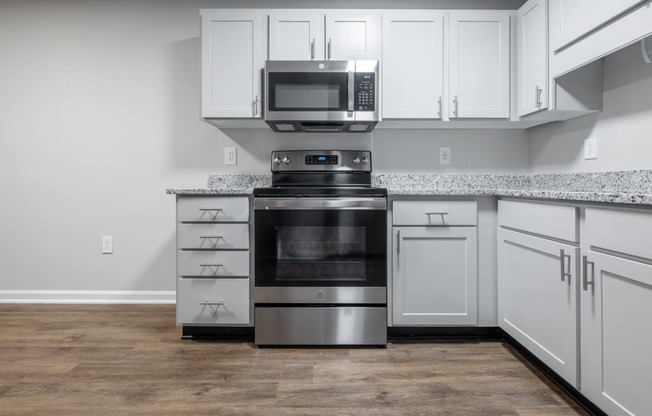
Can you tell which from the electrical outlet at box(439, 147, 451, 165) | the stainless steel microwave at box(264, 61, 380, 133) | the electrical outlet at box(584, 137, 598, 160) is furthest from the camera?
the electrical outlet at box(439, 147, 451, 165)

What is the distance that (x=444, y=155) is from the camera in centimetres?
294

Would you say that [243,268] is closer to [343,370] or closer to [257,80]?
[343,370]

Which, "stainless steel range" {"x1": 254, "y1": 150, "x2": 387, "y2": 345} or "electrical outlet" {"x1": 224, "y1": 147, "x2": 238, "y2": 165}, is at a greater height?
"electrical outlet" {"x1": 224, "y1": 147, "x2": 238, "y2": 165}

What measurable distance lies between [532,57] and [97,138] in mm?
2935

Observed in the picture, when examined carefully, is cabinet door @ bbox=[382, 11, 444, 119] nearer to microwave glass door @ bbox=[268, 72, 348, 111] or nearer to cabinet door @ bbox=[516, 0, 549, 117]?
microwave glass door @ bbox=[268, 72, 348, 111]

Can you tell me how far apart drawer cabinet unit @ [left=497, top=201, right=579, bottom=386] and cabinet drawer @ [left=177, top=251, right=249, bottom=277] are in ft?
4.60

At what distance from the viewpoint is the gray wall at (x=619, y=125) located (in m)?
1.91

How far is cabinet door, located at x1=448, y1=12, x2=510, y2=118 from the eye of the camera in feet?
8.41

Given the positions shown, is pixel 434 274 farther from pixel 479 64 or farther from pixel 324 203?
pixel 479 64

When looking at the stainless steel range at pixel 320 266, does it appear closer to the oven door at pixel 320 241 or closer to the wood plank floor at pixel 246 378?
the oven door at pixel 320 241

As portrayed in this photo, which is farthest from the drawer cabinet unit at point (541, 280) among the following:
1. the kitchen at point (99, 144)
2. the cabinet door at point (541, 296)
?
the kitchen at point (99, 144)

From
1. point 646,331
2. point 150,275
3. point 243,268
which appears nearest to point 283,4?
point 243,268

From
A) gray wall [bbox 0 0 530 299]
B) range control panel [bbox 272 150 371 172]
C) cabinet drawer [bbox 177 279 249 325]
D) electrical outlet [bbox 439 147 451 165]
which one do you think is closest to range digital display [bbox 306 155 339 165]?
range control panel [bbox 272 150 371 172]

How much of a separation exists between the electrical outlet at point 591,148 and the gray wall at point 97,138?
1706mm
